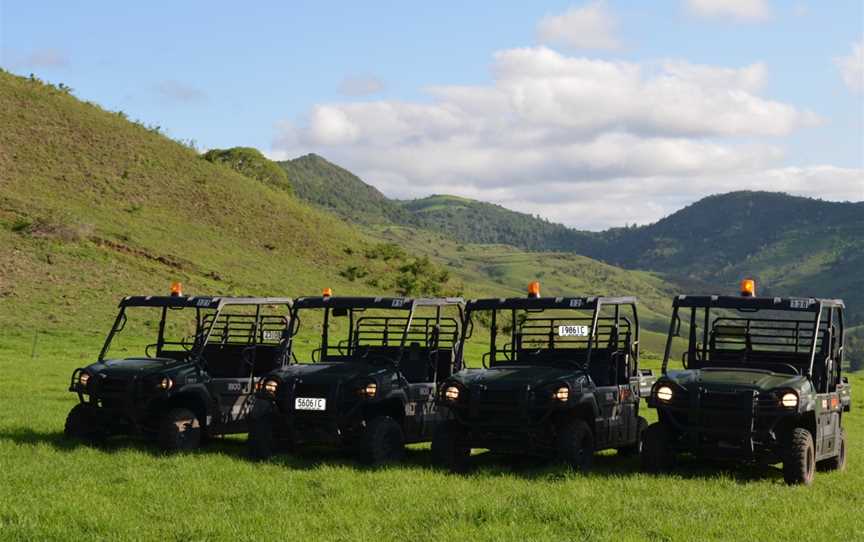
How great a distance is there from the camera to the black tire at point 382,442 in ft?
45.2

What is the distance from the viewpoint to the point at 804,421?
12977 millimetres

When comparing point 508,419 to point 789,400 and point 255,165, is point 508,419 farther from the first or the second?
point 255,165

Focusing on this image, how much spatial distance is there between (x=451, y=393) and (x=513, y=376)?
0.84 meters

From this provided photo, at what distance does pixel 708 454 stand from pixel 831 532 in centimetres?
285

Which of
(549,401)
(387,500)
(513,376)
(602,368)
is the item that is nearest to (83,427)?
(387,500)

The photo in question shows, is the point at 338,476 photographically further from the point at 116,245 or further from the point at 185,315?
the point at 116,245

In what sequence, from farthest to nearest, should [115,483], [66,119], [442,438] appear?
[66,119], [442,438], [115,483]

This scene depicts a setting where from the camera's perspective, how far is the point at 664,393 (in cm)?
1294

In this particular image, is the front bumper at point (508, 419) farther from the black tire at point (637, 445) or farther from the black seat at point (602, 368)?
the black tire at point (637, 445)

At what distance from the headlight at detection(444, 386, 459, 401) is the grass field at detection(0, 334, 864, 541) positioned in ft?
3.13

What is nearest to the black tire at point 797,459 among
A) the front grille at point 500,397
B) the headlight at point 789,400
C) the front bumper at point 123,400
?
the headlight at point 789,400

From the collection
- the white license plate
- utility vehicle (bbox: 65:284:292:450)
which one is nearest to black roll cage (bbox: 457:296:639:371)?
the white license plate

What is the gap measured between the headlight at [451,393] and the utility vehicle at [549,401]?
1 cm

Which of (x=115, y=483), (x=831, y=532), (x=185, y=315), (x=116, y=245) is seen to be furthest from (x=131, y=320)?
(x=831, y=532)
